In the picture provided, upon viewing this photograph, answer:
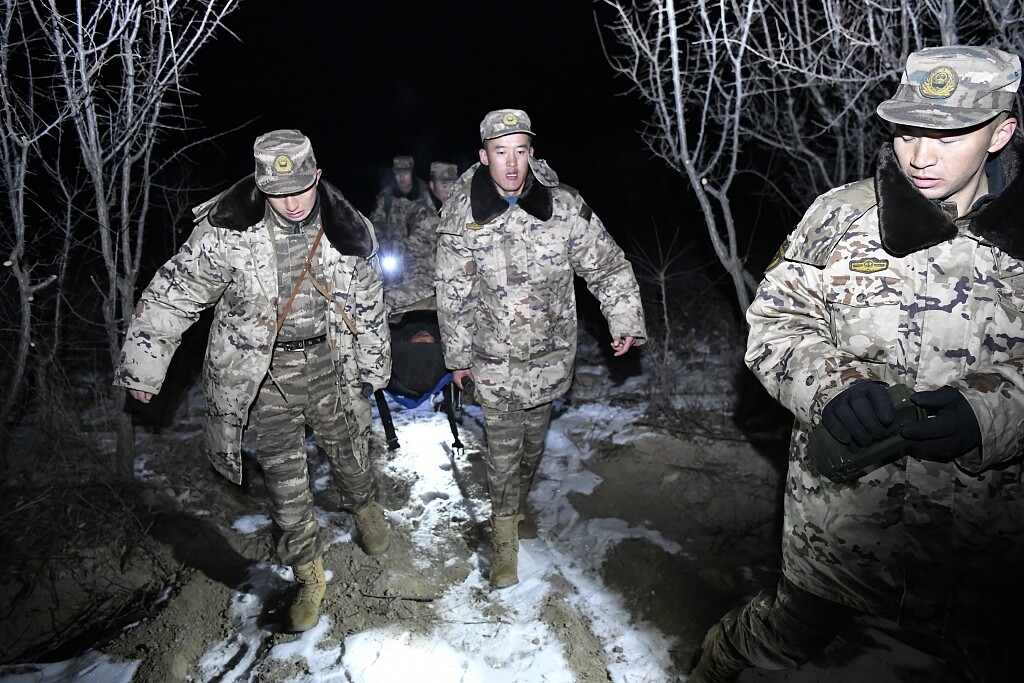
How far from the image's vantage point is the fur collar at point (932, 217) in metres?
1.71

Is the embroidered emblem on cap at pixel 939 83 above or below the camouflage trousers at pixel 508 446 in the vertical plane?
above

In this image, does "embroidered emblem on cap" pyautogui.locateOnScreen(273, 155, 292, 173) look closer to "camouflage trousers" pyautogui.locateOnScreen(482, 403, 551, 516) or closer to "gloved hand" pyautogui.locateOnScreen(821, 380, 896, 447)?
"camouflage trousers" pyautogui.locateOnScreen(482, 403, 551, 516)

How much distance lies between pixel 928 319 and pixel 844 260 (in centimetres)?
28

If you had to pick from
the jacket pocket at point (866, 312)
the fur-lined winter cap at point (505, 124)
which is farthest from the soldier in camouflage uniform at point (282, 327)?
the jacket pocket at point (866, 312)

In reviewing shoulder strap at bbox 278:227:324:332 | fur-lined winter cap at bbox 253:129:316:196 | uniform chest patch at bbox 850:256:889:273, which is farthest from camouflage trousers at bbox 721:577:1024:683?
fur-lined winter cap at bbox 253:129:316:196

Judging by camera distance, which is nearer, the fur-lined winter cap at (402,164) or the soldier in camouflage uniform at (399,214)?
the soldier in camouflage uniform at (399,214)

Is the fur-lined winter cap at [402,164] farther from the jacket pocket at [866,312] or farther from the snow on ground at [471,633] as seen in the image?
the jacket pocket at [866,312]

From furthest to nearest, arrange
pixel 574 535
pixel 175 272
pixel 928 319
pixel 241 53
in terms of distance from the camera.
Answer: pixel 241 53 < pixel 574 535 < pixel 175 272 < pixel 928 319

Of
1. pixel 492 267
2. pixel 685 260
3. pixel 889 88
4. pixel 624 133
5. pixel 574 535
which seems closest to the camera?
pixel 492 267

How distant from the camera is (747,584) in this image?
3.33 meters

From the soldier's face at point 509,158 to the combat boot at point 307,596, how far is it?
7.30ft

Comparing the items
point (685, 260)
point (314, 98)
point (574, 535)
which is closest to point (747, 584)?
point (574, 535)

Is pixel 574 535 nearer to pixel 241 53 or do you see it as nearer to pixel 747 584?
pixel 747 584

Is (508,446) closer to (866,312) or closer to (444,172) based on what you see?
(866,312)
